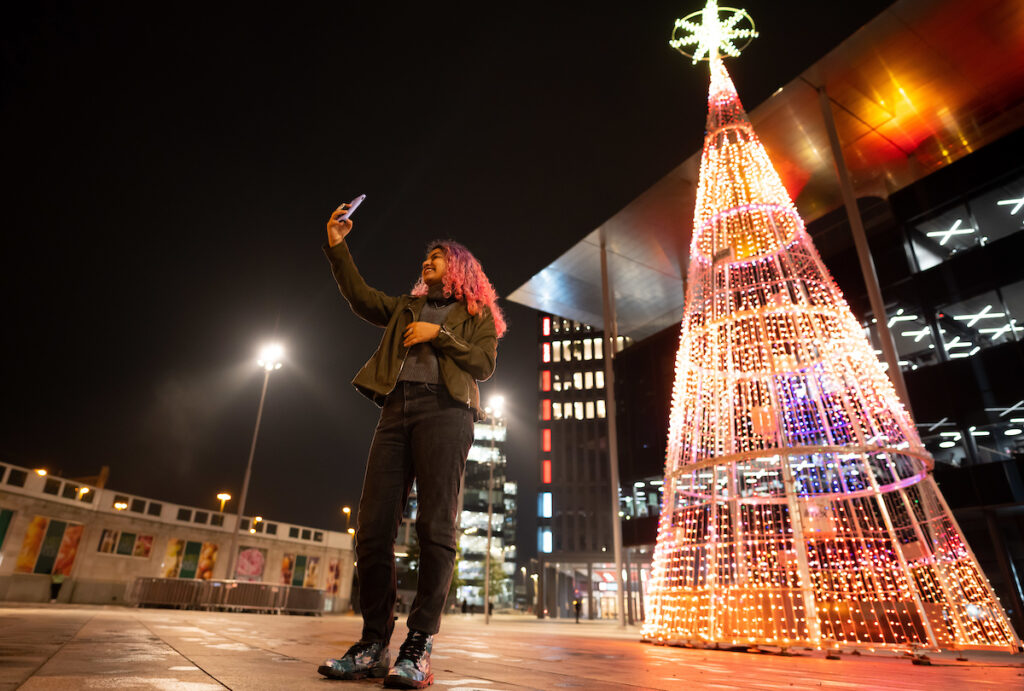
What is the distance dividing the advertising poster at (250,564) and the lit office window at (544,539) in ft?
104

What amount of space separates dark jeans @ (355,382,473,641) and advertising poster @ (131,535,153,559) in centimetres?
3390

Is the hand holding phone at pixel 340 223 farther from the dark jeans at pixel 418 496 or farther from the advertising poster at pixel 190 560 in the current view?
the advertising poster at pixel 190 560

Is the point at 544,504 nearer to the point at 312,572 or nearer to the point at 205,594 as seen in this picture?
the point at 312,572

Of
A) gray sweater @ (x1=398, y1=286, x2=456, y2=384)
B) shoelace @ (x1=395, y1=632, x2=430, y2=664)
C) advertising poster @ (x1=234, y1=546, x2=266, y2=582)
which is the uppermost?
gray sweater @ (x1=398, y1=286, x2=456, y2=384)

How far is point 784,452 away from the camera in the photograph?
772 centimetres

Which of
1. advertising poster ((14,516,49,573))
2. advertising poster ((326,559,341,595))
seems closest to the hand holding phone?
advertising poster ((14,516,49,573))

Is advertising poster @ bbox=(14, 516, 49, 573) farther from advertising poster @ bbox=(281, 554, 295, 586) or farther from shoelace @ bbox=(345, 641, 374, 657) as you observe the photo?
shoelace @ bbox=(345, 641, 374, 657)

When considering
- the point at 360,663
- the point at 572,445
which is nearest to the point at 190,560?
the point at 360,663

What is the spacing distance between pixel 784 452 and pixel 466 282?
6.46 metres

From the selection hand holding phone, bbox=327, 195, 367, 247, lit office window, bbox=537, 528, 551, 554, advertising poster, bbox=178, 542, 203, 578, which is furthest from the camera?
lit office window, bbox=537, 528, 551, 554

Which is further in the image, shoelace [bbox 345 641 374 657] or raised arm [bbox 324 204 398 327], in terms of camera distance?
raised arm [bbox 324 204 398 327]

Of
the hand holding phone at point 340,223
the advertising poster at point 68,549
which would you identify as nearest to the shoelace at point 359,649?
the hand holding phone at point 340,223

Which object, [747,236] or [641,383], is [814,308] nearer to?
[747,236]

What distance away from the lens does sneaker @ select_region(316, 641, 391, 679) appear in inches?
87.2
